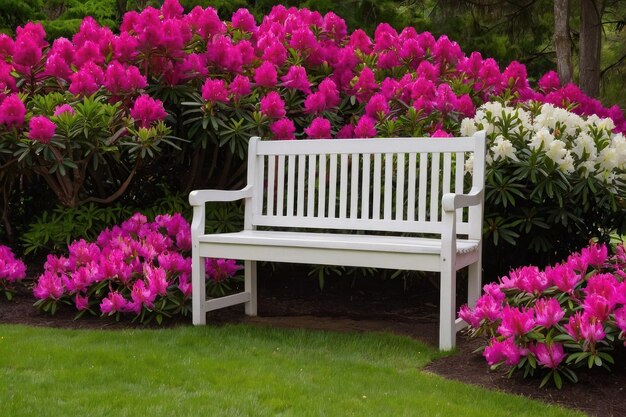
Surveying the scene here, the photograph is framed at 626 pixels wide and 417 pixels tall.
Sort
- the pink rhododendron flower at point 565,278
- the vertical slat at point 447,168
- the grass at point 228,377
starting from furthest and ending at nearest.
A: the vertical slat at point 447,168 → the pink rhododendron flower at point 565,278 → the grass at point 228,377

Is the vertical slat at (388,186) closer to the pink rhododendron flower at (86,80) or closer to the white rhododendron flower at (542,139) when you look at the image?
the white rhododendron flower at (542,139)

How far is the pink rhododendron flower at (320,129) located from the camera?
5.11 meters

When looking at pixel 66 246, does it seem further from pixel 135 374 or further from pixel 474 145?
pixel 474 145

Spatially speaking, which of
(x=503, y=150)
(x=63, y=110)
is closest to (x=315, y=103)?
(x=503, y=150)

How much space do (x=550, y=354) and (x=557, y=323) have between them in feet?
0.59

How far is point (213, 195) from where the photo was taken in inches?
183

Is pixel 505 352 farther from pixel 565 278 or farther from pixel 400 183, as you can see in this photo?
pixel 400 183

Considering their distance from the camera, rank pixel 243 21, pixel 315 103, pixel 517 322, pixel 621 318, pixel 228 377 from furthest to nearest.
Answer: pixel 243 21, pixel 315 103, pixel 228 377, pixel 517 322, pixel 621 318

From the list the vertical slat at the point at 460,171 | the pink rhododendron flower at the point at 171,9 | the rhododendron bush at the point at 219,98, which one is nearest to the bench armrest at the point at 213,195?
the rhododendron bush at the point at 219,98

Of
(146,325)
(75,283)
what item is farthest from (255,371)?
(75,283)

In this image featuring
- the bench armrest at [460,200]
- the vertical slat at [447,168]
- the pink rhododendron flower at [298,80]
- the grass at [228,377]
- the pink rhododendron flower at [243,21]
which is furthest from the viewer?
the pink rhododendron flower at [243,21]

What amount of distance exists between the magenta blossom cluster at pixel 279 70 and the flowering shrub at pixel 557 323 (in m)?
1.67

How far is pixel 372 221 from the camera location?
15.2ft

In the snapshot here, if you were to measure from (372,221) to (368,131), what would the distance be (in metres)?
0.72
